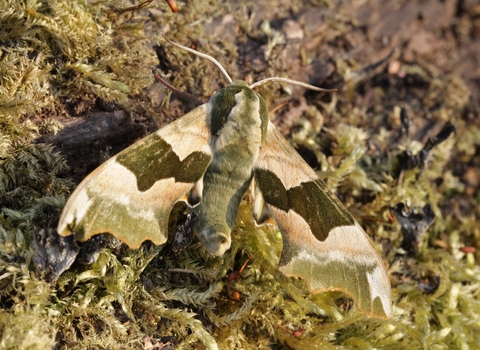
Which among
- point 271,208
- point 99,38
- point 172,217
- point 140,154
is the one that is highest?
point 99,38

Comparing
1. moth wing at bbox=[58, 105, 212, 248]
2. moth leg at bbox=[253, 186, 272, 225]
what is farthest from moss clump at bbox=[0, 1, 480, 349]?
moth wing at bbox=[58, 105, 212, 248]

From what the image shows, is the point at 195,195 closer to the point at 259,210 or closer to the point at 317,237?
the point at 259,210

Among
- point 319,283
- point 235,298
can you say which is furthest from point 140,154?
point 319,283

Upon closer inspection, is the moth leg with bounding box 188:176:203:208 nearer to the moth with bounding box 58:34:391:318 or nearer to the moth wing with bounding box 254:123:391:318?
the moth with bounding box 58:34:391:318

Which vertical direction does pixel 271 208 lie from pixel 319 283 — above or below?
above

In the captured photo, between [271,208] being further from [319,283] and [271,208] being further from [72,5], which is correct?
[72,5]

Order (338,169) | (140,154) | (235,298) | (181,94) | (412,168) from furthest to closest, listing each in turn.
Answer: (412,168)
(338,169)
(181,94)
(235,298)
(140,154)

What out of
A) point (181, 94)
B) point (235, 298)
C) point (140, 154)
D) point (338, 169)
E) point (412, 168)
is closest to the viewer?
point (140, 154)
